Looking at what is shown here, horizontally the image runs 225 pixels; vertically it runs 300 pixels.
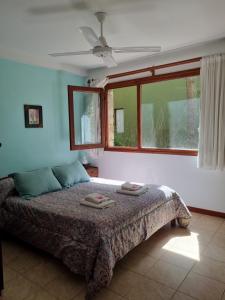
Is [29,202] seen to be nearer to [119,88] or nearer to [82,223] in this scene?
[82,223]

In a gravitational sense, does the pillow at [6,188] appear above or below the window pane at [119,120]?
below

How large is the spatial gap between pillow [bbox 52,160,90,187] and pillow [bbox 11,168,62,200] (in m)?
0.13

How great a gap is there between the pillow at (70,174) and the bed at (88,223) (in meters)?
0.23

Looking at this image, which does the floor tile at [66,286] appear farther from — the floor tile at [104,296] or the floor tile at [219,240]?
the floor tile at [219,240]

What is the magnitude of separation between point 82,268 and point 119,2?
2396mm

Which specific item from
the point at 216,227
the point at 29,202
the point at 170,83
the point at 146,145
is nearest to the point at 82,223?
the point at 29,202

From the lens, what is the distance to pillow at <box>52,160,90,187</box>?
11.4 feet

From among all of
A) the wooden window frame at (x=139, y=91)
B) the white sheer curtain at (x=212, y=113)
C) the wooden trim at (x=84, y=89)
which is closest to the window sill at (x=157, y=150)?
the wooden window frame at (x=139, y=91)

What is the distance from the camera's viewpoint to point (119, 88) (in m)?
4.52

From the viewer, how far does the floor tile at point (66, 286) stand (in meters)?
1.98

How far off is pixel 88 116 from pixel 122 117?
2.16 feet

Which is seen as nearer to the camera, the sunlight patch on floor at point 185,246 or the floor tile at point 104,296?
the floor tile at point 104,296

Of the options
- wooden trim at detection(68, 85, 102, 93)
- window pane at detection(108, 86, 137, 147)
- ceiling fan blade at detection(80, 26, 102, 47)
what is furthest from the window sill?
ceiling fan blade at detection(80, 26, 102, 47)

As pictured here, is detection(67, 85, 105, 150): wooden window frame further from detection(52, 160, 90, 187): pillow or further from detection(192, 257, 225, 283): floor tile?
detection(192, 257, 225, 283): floor tile
